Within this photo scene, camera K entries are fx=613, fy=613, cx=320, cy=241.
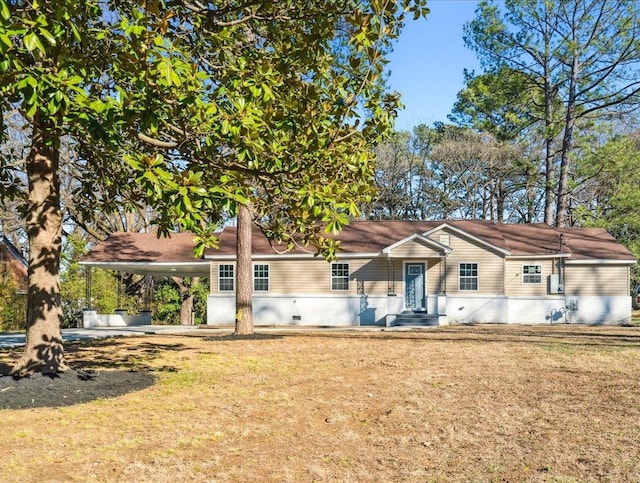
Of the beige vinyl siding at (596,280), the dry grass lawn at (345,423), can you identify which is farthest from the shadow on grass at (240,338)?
the beige vinyl siding at (596,280)

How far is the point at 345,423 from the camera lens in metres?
6.93

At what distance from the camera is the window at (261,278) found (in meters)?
26.4

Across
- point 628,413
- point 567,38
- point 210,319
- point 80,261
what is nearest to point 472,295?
point 210,319

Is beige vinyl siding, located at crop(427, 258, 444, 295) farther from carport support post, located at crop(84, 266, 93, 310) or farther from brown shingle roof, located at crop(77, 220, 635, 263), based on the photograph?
carport support post, located at crop(84, 266, 93, 310)

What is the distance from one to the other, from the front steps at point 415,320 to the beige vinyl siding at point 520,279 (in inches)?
166

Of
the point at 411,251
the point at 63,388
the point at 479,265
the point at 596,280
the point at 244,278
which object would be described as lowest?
the point at 63,388

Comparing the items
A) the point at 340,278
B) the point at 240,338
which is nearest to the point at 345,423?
the point at 240,338

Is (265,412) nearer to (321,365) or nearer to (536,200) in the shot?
(321,365)

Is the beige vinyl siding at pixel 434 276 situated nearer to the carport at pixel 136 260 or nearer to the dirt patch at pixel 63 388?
the carport at pixel 136 260

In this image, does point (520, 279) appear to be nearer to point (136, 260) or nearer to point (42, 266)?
point (136, 260)

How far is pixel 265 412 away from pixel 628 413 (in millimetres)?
4318

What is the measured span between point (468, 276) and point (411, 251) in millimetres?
2902

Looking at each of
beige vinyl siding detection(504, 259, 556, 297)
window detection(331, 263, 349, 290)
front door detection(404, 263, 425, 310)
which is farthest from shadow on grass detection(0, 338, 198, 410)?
beige vinyl siding detection(504, 259, 556, 297)

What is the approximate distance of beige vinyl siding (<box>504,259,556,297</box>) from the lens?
2623 centimetres
